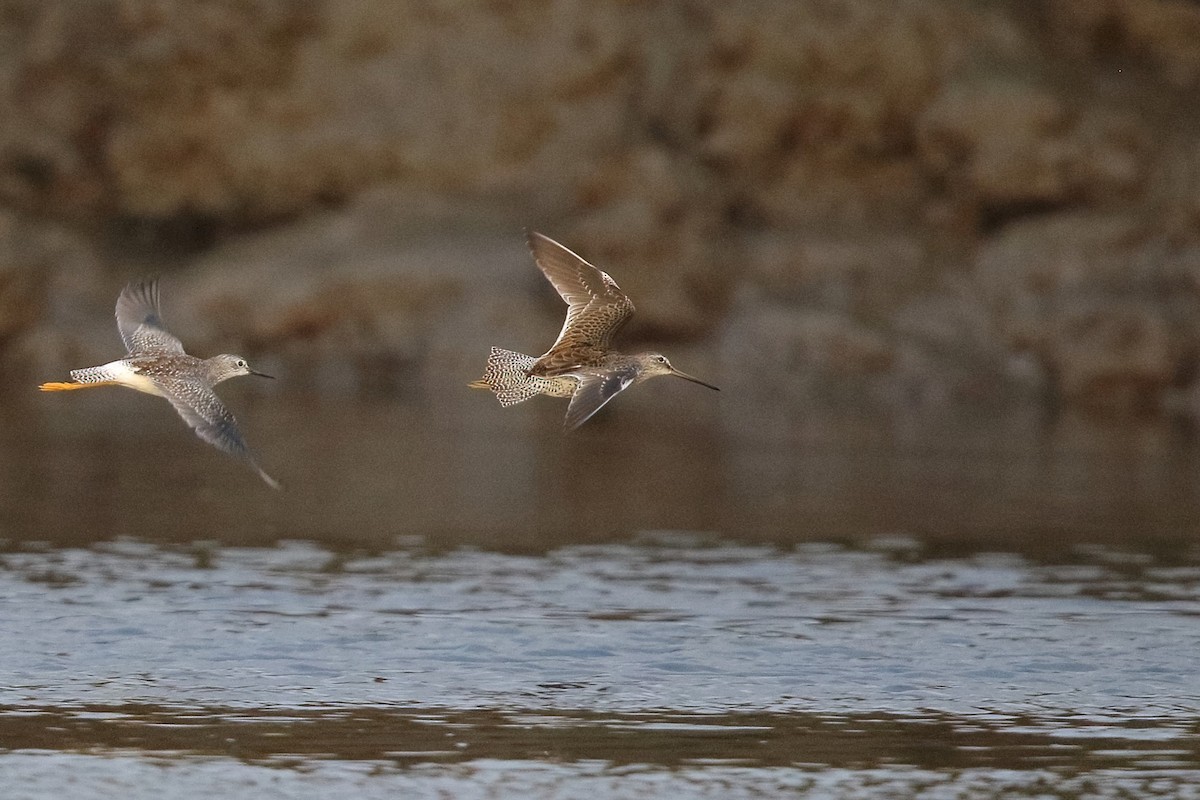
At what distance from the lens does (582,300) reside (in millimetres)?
10297

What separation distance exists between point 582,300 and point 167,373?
2035 mm

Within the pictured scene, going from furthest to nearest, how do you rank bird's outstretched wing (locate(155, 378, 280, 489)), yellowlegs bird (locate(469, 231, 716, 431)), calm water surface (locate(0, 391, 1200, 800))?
1. yellowlegs bird (locate(469, 231, 716, 431))
2. bird's outstretched wing (locate(155, 378, 280, 489))
3. calm water surface (locate(0, 391, 1200, 800))

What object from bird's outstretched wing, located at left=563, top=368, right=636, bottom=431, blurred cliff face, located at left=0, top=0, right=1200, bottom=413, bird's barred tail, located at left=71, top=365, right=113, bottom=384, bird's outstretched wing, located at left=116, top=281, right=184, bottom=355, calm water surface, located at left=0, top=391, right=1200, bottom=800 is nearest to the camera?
calm water surface, located at left=0, top=391, right=1200, bottom=800

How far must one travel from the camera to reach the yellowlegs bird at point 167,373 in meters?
9.05

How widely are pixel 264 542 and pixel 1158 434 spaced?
34.6 feet

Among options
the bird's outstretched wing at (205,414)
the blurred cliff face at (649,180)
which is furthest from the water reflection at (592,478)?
the bird's outstretched wing at (205,414)

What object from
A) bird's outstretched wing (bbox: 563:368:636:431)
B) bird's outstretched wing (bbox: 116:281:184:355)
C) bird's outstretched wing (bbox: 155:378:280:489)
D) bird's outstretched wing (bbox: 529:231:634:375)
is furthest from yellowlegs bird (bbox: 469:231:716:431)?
bird's outstretched wing (bbox: 116:281:184:355)

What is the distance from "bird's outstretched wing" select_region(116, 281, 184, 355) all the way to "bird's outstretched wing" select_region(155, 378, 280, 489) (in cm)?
65

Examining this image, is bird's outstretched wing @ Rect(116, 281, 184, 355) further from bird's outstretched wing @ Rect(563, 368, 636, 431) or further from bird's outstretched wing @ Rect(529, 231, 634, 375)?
bird's outstretched wing @ Rect(563, 368, 636, 431)

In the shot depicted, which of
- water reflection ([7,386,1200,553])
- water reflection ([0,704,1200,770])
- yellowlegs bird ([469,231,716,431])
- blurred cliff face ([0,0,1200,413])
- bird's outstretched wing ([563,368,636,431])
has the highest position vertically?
blurred cliff face ([0,0,1200,413])

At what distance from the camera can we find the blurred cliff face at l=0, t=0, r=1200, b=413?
79.6 feet

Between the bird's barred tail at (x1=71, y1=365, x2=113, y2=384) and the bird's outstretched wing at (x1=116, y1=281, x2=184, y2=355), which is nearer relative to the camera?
the bird's barred tail at (x1=71, y1=365, x2=113, y2=384)

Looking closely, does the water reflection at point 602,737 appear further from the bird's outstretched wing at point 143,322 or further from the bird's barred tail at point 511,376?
the bird's outstretched wing at point 143,322

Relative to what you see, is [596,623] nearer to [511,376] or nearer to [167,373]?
[511,376]
